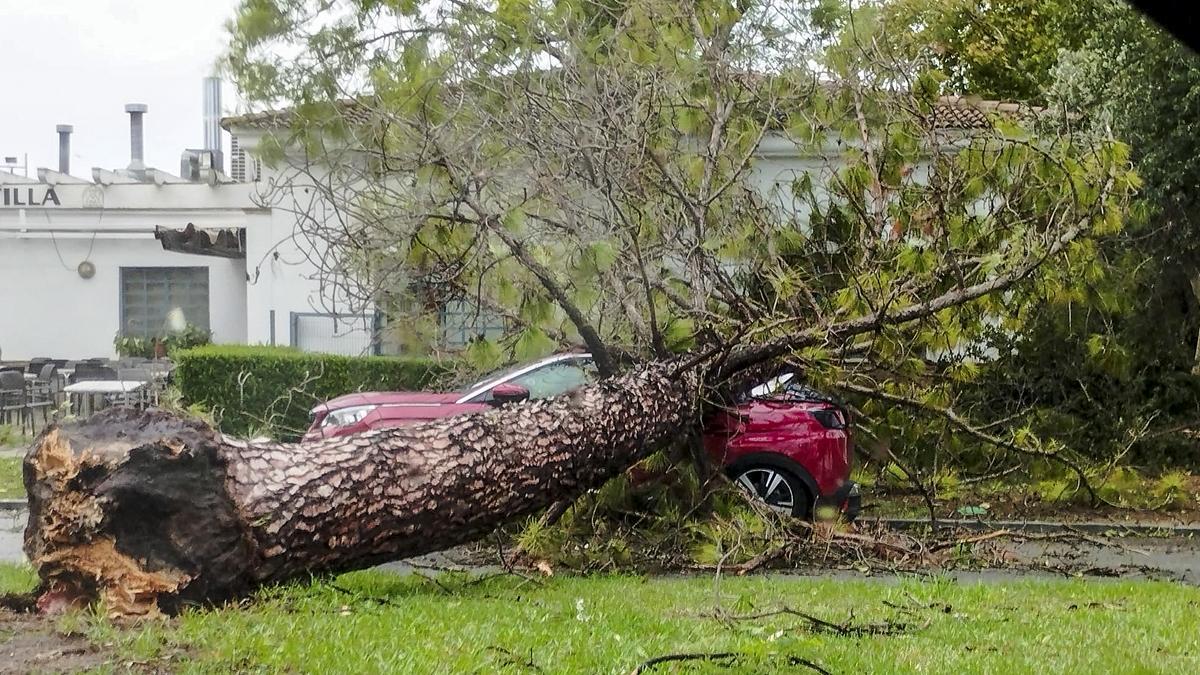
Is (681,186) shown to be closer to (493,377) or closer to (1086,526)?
(493,377)

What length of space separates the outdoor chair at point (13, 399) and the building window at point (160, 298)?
6.22 meters

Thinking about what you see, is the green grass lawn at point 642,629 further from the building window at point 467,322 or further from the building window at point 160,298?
the building window at point 160,298

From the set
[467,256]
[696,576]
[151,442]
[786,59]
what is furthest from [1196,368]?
[151,442]

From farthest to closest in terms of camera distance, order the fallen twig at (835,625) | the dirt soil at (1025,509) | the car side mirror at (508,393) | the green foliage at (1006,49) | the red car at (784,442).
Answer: the green foliage at (1006,49) < the dirt soil at (1025,509) < the car side mirror at (508,393) < the red car at (784,442) < the fallen twig at (835,625)

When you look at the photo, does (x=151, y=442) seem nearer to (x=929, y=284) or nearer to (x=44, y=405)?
(x=929, y=284)

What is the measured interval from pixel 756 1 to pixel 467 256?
3.82 m

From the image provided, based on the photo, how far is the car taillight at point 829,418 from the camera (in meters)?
10.3

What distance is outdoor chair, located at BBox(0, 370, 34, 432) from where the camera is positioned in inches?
701

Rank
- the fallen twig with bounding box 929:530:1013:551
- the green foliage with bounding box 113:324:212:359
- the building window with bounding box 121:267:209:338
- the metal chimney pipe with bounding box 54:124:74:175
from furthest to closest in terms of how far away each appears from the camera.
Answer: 1. the metal chimney pipe with bounding box 54:124:74:175
2. the building window with bounding box 121:267:209:338
3. the green foliage with bounding box 113:324:212:359
4. the fallen twig with bounding box 929:530:1013:551

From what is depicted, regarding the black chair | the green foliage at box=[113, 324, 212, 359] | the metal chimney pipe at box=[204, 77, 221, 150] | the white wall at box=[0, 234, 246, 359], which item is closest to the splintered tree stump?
the metal chimney pipe at box=[204, 77, 221, 150]

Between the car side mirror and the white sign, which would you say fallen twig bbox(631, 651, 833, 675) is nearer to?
the car side mirror

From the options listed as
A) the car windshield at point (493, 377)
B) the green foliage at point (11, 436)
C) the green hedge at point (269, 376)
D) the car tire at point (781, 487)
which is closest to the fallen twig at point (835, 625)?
the car tire at point (781, 487)

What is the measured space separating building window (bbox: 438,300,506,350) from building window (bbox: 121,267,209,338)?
51.6 ft

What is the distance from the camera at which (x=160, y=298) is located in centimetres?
2519
